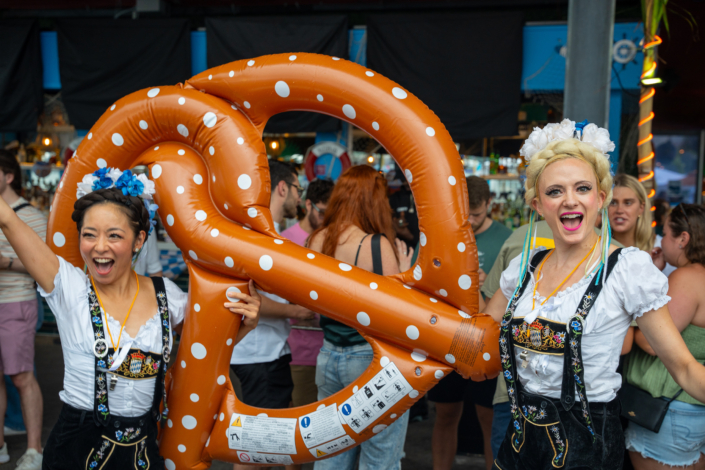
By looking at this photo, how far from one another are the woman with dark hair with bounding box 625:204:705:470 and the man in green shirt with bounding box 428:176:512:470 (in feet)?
2.54

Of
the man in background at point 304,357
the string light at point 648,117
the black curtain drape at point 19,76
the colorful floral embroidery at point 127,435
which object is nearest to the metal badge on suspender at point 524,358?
the colorful floral embroidery at point 127,435

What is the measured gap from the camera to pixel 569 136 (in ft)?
5.60

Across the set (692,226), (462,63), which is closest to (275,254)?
(692,226)

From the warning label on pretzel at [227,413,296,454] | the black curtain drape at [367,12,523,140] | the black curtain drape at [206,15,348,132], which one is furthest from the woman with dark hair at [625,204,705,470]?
the black curtain drape at [206,15,348,132]

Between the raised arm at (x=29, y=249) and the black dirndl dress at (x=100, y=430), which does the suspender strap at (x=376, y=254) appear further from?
the raised arm at (x=29, y=249)

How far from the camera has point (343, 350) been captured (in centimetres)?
237

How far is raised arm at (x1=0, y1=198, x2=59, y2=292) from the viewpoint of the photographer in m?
1.76

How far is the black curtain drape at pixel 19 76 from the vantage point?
17.5ft

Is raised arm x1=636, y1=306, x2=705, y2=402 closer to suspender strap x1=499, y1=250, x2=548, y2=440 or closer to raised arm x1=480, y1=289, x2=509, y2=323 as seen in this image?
suspender strap x1=499, y1=250, x2=548, y2=440

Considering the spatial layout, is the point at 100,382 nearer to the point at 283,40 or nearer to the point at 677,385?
the point at 677,385

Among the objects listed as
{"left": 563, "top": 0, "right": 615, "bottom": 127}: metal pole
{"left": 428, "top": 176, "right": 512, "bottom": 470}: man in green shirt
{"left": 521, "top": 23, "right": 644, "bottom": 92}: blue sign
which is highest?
{"left": 521, "top": 23, "right": 644, "bottom": 92}: blue sign

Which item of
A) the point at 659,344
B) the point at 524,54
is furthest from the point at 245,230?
the point at 524,54

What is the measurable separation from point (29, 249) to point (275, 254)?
2.49ft

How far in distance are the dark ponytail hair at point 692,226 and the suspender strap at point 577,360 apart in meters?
0.89
